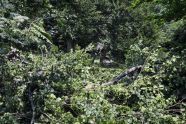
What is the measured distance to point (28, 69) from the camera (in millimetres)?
4828

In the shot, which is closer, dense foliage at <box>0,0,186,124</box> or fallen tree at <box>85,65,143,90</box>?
dense foliage at <box>0,0,186,124</box>

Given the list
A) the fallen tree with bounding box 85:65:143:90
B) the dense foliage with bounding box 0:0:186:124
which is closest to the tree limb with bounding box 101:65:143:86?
the fallen tree with bounding box 85:65:143:90

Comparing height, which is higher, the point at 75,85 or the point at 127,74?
the point at 127,74

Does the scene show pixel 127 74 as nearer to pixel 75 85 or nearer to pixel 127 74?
pixel 127 74

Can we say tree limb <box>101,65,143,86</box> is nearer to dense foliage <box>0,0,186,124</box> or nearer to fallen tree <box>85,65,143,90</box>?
fallen tree <box>85,65,143,90</box>

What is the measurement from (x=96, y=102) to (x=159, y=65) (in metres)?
1.23

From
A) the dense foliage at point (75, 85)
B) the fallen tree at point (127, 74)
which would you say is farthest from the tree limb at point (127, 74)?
the dense foliage at point (75, 85)

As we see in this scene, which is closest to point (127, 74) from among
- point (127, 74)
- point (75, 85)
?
point (127, 74)

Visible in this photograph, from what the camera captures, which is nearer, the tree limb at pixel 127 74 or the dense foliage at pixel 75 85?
the dense foliage at pixel 75 85

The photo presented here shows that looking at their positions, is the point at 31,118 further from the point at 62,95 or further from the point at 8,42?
the point at 8,42

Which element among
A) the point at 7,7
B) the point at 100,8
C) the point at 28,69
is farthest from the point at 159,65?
the point at 100,8

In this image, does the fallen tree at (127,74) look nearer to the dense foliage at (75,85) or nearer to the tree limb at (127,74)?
the tree limb at (127,74)

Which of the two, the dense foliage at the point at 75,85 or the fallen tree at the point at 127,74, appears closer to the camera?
the dense foliage at the point at 75,85

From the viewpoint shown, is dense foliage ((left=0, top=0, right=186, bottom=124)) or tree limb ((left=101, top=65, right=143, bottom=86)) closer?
dense foliage ((left=0, top=0, right=186, bottom=124))
